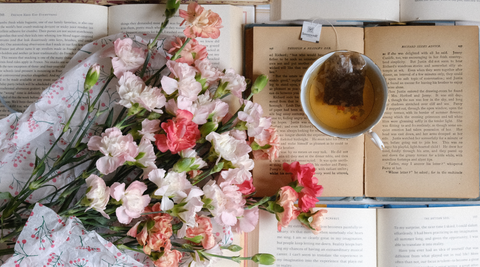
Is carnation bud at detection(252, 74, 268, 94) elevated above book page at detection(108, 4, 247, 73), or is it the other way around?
book page at detection(108, 4, 247, 73)

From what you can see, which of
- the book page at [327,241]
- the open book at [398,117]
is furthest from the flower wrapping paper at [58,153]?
the open book at [398,117]

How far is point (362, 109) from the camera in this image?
2.02ft

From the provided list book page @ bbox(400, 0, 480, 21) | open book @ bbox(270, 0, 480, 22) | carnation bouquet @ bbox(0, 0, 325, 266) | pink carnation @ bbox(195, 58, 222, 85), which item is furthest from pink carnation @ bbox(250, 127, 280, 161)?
book page @ bbox(400, 0, 480, 21)

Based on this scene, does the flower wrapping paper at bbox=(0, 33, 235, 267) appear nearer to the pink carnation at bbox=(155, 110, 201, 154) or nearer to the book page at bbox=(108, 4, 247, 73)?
the book page at bbox=(108, 4, 247, 73)

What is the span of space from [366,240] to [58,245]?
0.52 meters

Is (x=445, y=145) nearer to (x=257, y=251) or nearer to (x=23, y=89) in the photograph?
(x=257, y=251)

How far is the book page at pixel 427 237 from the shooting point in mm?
644

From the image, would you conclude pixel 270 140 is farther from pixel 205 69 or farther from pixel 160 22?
pixel 160 22

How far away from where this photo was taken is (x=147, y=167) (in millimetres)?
452

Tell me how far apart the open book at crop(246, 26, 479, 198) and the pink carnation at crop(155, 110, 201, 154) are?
22 centimetres

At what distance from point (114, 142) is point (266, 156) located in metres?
0.28

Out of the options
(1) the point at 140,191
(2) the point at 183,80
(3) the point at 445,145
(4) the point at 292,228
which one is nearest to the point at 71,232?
(1) the point at 140,191

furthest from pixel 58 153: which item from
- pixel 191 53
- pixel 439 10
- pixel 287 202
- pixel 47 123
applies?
pixel 439 10

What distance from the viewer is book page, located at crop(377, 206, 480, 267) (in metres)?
0.64
